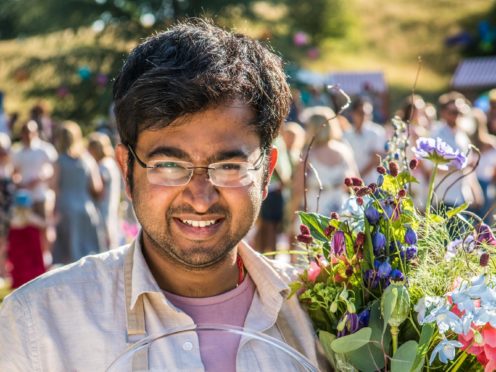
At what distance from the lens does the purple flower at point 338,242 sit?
6.93ft

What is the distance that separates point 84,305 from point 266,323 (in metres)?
0.45

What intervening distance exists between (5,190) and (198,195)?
668 cm

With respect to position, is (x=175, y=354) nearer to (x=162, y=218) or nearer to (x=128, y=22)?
(x=162, y=218)

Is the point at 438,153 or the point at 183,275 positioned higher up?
the point at 438,153

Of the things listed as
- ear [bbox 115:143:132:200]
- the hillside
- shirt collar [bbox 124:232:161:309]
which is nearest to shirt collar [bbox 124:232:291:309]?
shirt collar [bbox 124:232:161:309]

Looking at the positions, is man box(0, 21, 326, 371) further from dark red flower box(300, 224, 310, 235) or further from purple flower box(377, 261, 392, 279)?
purple flower box(377, 261, 392, 279)

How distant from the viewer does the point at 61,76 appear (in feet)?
76.1

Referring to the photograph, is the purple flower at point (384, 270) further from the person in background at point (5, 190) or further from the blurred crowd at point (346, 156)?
the person in background at point (5, 190)

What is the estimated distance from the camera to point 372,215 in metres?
2.11

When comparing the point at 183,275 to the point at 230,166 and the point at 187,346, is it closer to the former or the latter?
the point at 230,166

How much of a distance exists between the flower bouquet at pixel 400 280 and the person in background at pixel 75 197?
20.2ft

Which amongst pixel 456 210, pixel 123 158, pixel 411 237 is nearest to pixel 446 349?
pixel 411 237

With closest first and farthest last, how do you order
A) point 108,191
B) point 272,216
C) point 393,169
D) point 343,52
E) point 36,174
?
point 393,169 < point 36,174 < point 108,191 < point 272,216 < point 343,52

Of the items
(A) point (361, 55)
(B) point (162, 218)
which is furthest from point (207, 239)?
(A) point (361, 55)
